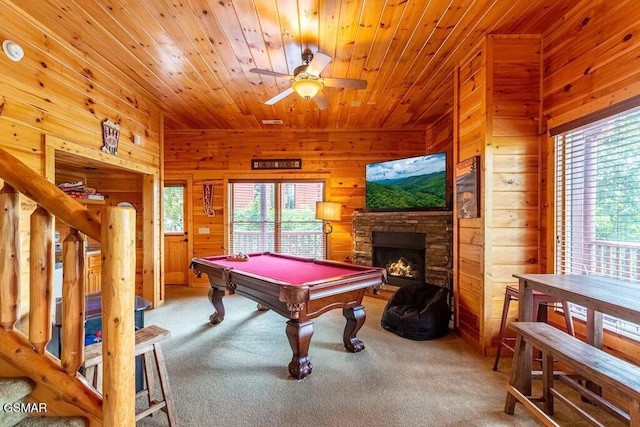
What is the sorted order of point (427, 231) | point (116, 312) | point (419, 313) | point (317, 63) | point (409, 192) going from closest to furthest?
point (116, 312) → point (317, 63) → point (419, 313) → point (427, 231) → point (409, 192)

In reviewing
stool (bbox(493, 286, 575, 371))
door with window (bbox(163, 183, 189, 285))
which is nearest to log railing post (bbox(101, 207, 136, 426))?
stool (bbox(493, 286, 575, 371))

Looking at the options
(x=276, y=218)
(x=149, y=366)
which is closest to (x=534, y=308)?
(x=149, y=366)

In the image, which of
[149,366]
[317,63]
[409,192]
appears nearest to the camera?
[149,366]

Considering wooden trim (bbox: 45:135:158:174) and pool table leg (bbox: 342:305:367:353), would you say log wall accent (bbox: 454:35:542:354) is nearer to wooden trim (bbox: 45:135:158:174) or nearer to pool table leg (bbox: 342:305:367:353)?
pool table leg (bbox: 342:305:367:353)

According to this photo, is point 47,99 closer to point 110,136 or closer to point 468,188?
point 110,136

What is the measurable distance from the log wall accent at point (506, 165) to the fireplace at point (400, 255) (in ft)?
4.96

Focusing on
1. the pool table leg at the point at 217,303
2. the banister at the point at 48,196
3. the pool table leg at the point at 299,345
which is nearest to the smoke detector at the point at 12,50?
the banister at the point at 48,196

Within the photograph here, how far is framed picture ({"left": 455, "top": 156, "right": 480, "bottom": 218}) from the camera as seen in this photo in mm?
2777

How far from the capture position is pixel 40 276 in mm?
1226

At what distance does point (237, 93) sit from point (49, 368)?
11.1ft

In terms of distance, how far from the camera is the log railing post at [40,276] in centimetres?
122

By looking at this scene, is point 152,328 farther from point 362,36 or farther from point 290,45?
point 362,36

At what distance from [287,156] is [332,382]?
394cm

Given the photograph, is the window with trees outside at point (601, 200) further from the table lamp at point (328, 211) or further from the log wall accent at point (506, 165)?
the table lamp at point (328, 211)
